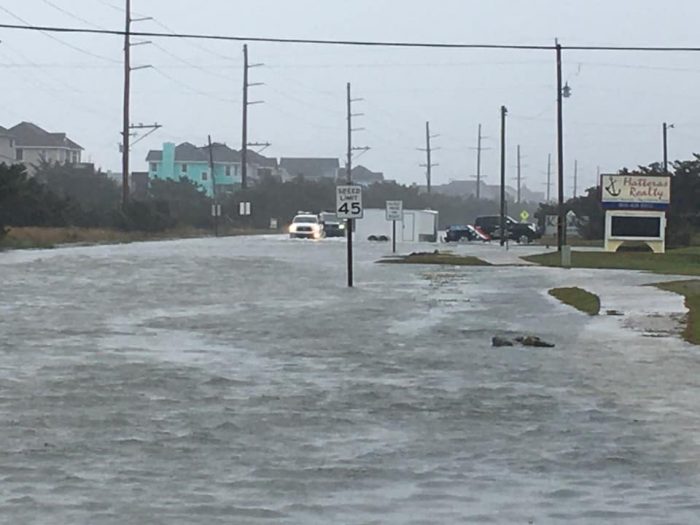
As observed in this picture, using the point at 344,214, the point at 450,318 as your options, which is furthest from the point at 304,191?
the point at 450,318

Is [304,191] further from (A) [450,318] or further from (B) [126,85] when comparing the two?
(A) [450,318]

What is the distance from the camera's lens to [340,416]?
12797 millimetres

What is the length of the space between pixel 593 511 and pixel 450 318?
48.9 ft

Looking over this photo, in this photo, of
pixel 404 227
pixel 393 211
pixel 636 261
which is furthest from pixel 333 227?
pixel 636 261

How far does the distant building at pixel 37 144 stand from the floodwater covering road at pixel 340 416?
12715 centimetres

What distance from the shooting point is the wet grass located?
61.8 m

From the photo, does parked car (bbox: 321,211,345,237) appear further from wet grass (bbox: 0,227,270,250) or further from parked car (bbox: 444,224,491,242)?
wet grass (bbox: 0,227,270,250)

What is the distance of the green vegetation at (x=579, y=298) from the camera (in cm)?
2582

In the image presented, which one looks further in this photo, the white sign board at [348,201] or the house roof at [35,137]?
the house roof at [35,137]

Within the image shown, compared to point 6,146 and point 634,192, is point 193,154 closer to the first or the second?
point 6,146

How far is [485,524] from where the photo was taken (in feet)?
27.9

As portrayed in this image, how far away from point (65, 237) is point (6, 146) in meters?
71.5

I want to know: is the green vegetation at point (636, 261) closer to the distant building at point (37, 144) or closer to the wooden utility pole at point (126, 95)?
the wooden utility pole at point (126, 95)

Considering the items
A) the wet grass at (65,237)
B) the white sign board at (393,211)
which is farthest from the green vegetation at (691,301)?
the wet grass at (65,237)
